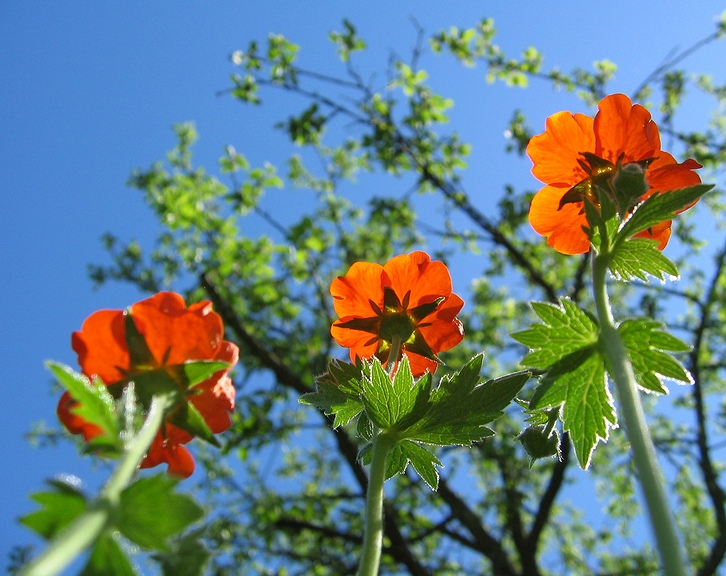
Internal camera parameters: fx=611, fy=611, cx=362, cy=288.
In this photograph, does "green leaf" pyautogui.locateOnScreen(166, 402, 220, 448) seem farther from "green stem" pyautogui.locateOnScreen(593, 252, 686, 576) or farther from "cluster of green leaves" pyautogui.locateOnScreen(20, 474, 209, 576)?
"green stem" pyautogui.locateOnScreen(593, 252, 686, 576)

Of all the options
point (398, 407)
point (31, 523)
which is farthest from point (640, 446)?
point (31, 523)

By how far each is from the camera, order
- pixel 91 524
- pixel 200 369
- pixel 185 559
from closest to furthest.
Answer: pixel 91 524 < pixel 185 559 < pixel 200 369

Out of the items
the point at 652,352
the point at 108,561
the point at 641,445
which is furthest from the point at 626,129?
the point at 108,561

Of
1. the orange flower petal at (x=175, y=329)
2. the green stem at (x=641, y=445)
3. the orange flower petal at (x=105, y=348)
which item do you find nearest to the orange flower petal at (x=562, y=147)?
the green stem at (x=641, y=445)

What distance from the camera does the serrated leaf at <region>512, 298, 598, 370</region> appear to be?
0.97 metres

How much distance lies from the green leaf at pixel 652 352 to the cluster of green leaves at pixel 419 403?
0.18 m

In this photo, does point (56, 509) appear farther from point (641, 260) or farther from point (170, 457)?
point (641, 260)

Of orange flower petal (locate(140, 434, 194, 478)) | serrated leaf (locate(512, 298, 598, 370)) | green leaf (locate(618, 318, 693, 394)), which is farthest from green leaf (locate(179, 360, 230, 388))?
green leaf (locate(618, 318, 693, 394))

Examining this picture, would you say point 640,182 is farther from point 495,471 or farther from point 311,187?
point 495,471

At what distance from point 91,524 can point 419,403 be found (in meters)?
0.63

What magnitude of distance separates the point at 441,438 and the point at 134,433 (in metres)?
0.60

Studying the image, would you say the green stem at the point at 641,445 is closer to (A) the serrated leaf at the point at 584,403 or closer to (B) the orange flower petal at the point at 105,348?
(A) the serrated leaf at the point at 584,403

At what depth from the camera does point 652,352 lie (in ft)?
3.26

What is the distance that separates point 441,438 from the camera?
3.66ft
